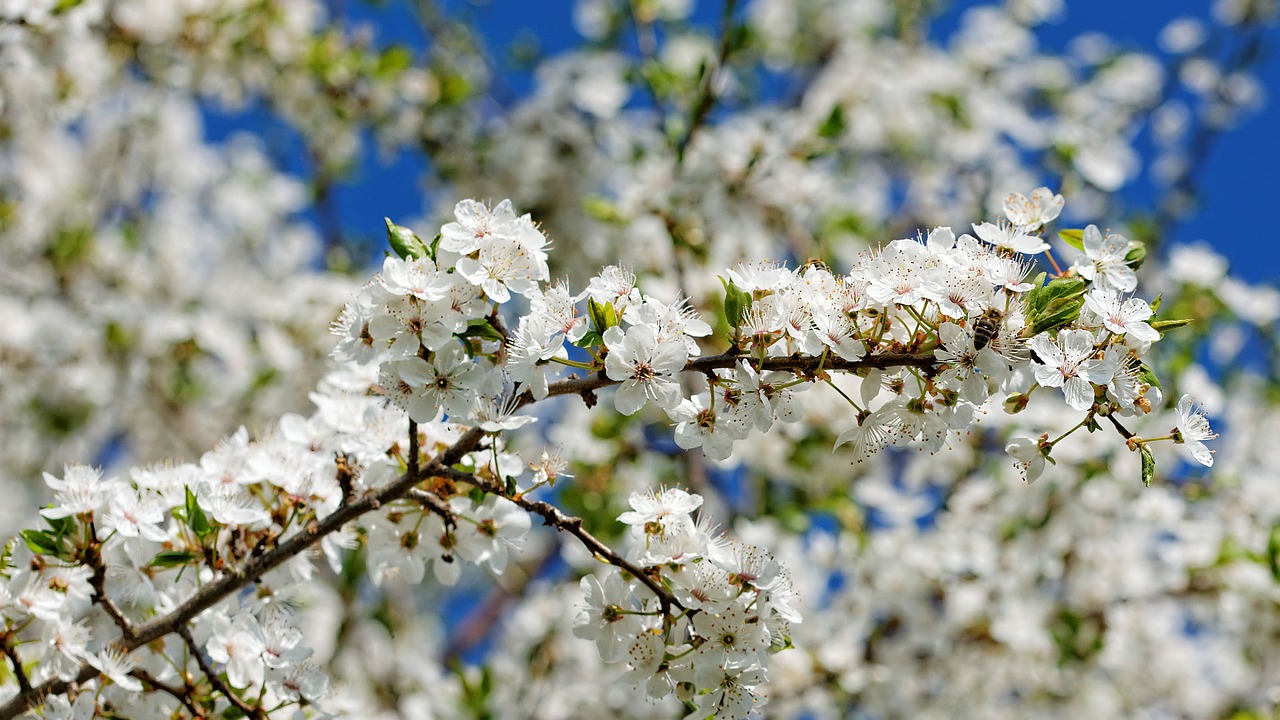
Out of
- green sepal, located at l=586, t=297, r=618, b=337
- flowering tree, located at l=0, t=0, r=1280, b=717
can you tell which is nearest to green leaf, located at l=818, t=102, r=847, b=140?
flowering tree, located at l=0, t=0, r=1280, b=717

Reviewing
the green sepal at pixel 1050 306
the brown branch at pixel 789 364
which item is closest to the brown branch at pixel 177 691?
the brown branch at pixel 789 364

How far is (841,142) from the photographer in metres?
4.90

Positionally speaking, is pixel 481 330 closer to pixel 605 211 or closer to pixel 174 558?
pixel 174 558

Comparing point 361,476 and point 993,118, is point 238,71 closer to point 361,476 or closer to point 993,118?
point 361,476

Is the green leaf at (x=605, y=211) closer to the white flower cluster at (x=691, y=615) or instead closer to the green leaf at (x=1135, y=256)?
the white flower cluster at (x=691, y=615)

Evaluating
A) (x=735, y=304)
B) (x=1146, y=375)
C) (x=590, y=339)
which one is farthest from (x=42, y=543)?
(x=1146, y=375)

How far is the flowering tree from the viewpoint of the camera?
181cm

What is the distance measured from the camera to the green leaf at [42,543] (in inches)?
79.7

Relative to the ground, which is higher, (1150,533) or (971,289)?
(971,289)

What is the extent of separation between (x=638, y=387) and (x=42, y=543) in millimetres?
1242

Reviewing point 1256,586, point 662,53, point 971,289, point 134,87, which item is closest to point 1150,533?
point 1256,586

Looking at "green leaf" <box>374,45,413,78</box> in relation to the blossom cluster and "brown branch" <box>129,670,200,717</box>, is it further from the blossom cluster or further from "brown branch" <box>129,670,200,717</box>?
"brown branch" <box>129,670,200,717</box>

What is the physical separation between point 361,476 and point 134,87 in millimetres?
4591

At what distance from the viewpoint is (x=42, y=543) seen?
2.03m
